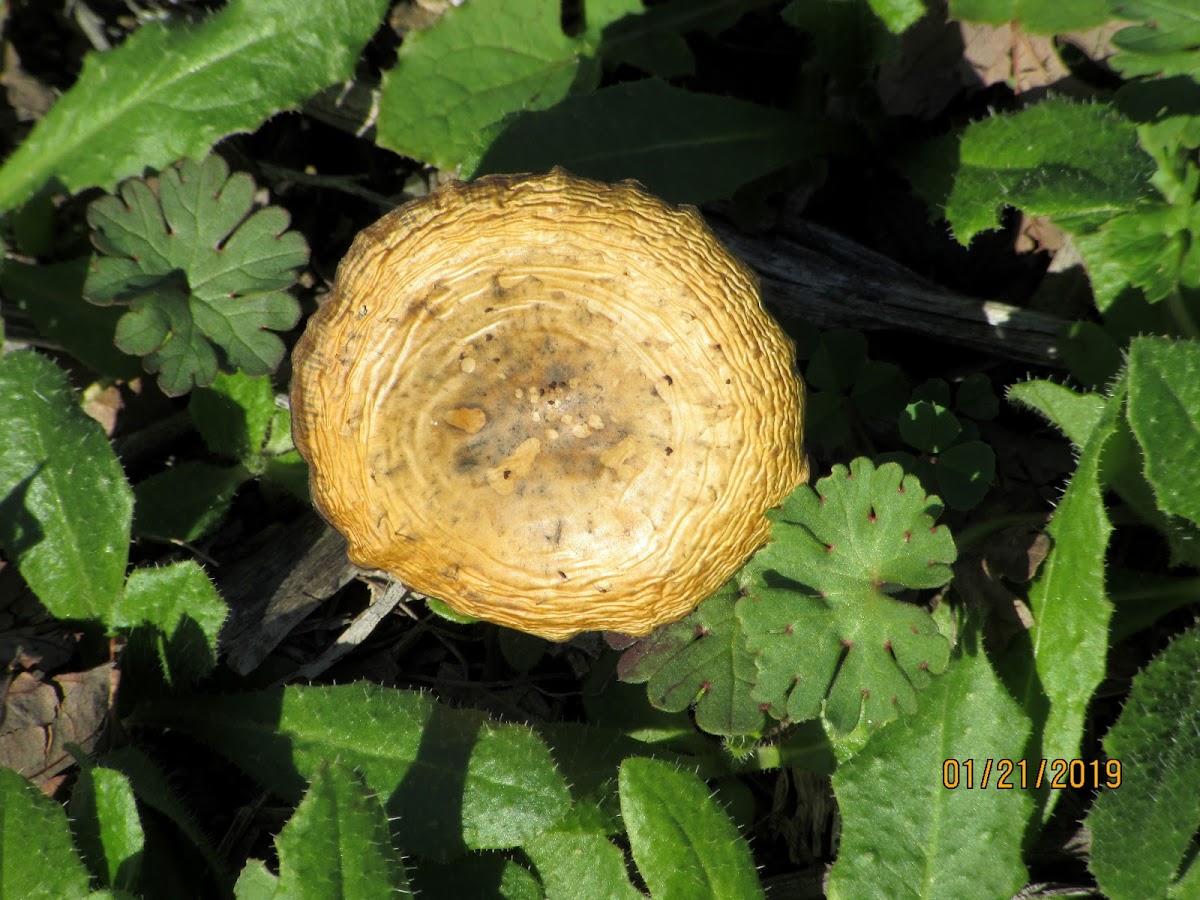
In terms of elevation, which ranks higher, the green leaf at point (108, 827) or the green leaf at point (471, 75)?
the green leaf at point (471, 75)

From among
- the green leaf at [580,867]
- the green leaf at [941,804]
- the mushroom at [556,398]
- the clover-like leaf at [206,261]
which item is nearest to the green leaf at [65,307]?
the clover-like leaf at [206,261]

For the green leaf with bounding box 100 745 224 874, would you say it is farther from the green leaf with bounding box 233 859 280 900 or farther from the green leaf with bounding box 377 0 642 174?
the green leaf with bounding box 377 0 642 174

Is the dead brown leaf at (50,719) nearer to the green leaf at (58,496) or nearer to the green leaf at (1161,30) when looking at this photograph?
the green leaf at (58,496)

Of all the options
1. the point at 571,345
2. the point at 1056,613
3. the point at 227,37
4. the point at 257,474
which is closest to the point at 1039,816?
the point at 1056,613

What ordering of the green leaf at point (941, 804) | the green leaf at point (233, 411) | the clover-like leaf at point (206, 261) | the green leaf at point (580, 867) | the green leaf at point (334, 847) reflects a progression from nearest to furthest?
the green leaf at point (334, 847) → the green leaf at point (941, 804) → the green leaf at point (580, 867) → the clover-like leaf at point (206, 261) → the green leaf at point (233, 411)

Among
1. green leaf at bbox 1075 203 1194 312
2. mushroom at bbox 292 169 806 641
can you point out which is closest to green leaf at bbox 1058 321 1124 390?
green leaf at bbox 1075 203 1194 312
